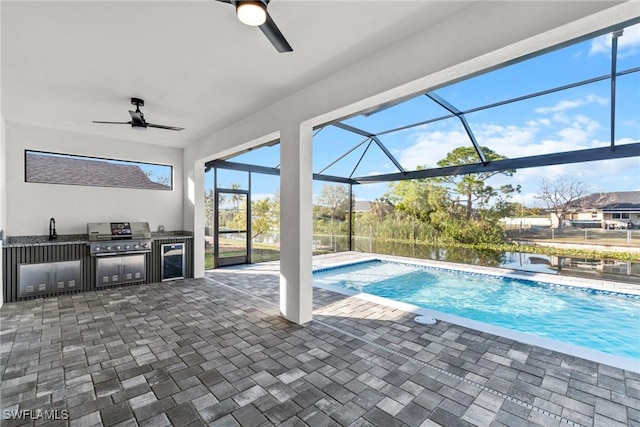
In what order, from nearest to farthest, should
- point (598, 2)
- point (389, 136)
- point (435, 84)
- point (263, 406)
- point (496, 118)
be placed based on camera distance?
point (598, 2), point (263, 406), point (435, 84), point (496, 118), point (389, 136)

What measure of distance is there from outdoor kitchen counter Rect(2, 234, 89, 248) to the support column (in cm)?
389

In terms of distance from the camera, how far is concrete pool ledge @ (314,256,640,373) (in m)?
2.75

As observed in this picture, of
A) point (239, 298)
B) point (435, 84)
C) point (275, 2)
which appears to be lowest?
point (239, 298)

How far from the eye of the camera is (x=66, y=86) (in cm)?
350

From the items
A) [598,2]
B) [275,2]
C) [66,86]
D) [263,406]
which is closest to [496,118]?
[598,2]

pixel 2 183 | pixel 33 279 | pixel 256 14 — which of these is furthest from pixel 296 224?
pixel 2 183

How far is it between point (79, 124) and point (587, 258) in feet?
34.0

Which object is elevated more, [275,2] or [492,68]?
[275,2]

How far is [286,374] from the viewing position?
2496 mm

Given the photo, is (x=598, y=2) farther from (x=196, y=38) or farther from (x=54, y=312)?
(x=54, y=312)

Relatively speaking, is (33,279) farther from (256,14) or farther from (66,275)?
(256,14)

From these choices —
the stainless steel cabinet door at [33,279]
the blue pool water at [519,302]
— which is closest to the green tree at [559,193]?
the blue pool water at [519,302]

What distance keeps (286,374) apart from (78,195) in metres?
5.54

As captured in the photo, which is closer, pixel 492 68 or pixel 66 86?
pixel 492 68
